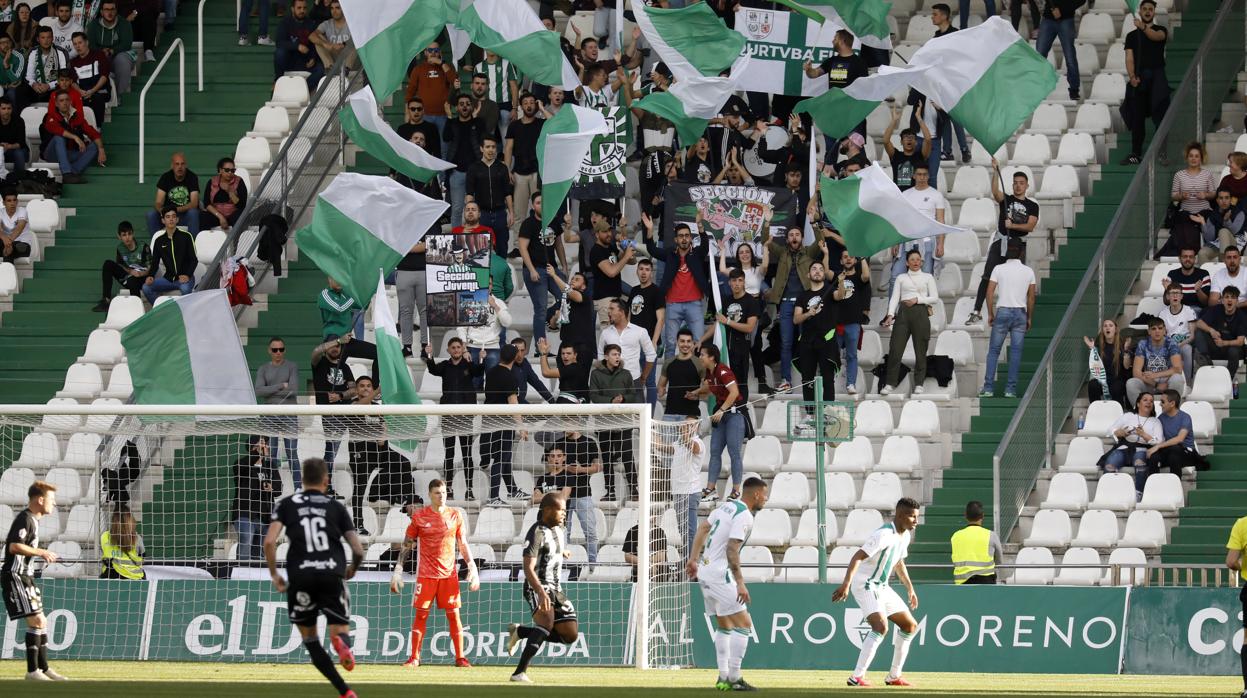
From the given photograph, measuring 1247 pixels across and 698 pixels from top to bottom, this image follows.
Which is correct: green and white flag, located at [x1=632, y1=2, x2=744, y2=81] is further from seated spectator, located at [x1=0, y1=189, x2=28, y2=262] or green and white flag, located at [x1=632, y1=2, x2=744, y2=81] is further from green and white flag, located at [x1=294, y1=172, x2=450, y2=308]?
seated spectator, located at [x1=0, y1=189, x2=28, y2=262]

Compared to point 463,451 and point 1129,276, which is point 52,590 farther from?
point 1129,276

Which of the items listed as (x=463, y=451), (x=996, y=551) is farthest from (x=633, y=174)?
(x=996, y=551)

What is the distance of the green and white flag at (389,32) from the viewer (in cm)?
2230

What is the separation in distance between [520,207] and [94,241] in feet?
20.0

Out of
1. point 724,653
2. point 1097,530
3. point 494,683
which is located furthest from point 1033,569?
point 494,683

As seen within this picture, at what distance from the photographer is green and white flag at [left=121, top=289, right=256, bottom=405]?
21266 millimetres

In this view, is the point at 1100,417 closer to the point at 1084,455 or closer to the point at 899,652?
the point at 1084,455

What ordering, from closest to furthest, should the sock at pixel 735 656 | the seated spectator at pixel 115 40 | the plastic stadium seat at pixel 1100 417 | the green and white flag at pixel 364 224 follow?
the sock at pixel 735 656, the green and white flag at pixel 364 224, the plastic stadium seat at pixel 1100 417, the seated spectator at pixel 115 40

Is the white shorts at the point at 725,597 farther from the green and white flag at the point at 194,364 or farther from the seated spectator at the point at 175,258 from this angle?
the seated spectator at the point at 175,258

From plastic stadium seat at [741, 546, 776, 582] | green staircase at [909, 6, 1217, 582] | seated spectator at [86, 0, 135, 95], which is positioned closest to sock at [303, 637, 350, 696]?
plastic stadium seat at [741, 546, 776, 582]

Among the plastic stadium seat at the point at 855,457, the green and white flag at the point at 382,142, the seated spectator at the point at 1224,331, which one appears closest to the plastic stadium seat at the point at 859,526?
the plastic stadium seat at the point at 855,457

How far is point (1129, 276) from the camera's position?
970 inches

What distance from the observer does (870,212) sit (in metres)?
22.0

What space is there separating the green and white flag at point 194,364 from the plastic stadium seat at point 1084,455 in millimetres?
9022
